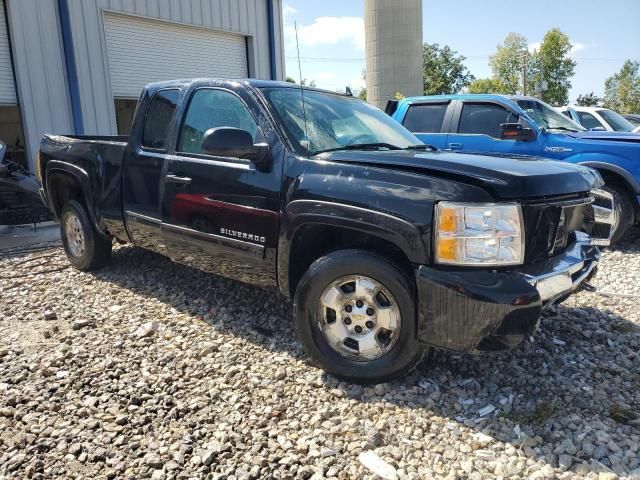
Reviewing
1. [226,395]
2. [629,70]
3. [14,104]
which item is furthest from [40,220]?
[629,70]

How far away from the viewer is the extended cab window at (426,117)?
7.82 m

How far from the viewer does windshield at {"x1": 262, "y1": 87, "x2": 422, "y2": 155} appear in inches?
137

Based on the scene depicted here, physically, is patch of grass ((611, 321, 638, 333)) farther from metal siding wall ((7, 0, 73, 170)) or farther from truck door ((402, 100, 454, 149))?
metal siding wall ((7, 0, 73, 170))

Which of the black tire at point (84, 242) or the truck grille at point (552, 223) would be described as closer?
the truck grille at point (552, 223)

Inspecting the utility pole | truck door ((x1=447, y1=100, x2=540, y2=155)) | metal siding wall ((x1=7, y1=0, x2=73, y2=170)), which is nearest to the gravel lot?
truck door ((x1=447, y1=100, x2=540, y2=155))

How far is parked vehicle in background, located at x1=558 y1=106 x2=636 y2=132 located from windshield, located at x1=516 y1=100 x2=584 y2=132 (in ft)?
11.8

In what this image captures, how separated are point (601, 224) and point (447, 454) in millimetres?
2175

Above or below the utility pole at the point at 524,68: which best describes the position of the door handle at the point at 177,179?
below

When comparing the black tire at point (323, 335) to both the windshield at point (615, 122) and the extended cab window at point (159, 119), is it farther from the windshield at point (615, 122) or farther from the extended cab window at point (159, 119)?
the windshield at point (615, 122)

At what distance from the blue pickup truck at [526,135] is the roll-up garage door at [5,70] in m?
7.02

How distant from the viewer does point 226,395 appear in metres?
3.06

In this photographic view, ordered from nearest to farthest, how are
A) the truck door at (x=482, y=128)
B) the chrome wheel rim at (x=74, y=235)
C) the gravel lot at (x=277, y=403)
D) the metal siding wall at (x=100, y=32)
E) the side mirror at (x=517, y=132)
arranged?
the gravel lot at (x=277, y=403) → the chrome wheel rim at (x=74, y=235) → the side mirror at (x=517, y=132) → the truck door at (x=482, y=128) → the metal siding wall at (x=100, y=32)

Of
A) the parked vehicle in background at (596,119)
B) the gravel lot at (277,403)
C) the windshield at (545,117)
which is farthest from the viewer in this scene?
the parked vehicle in background at (596,119)

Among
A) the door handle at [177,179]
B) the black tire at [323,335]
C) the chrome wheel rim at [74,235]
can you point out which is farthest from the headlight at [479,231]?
the chrome wheel rim at [74,235]
